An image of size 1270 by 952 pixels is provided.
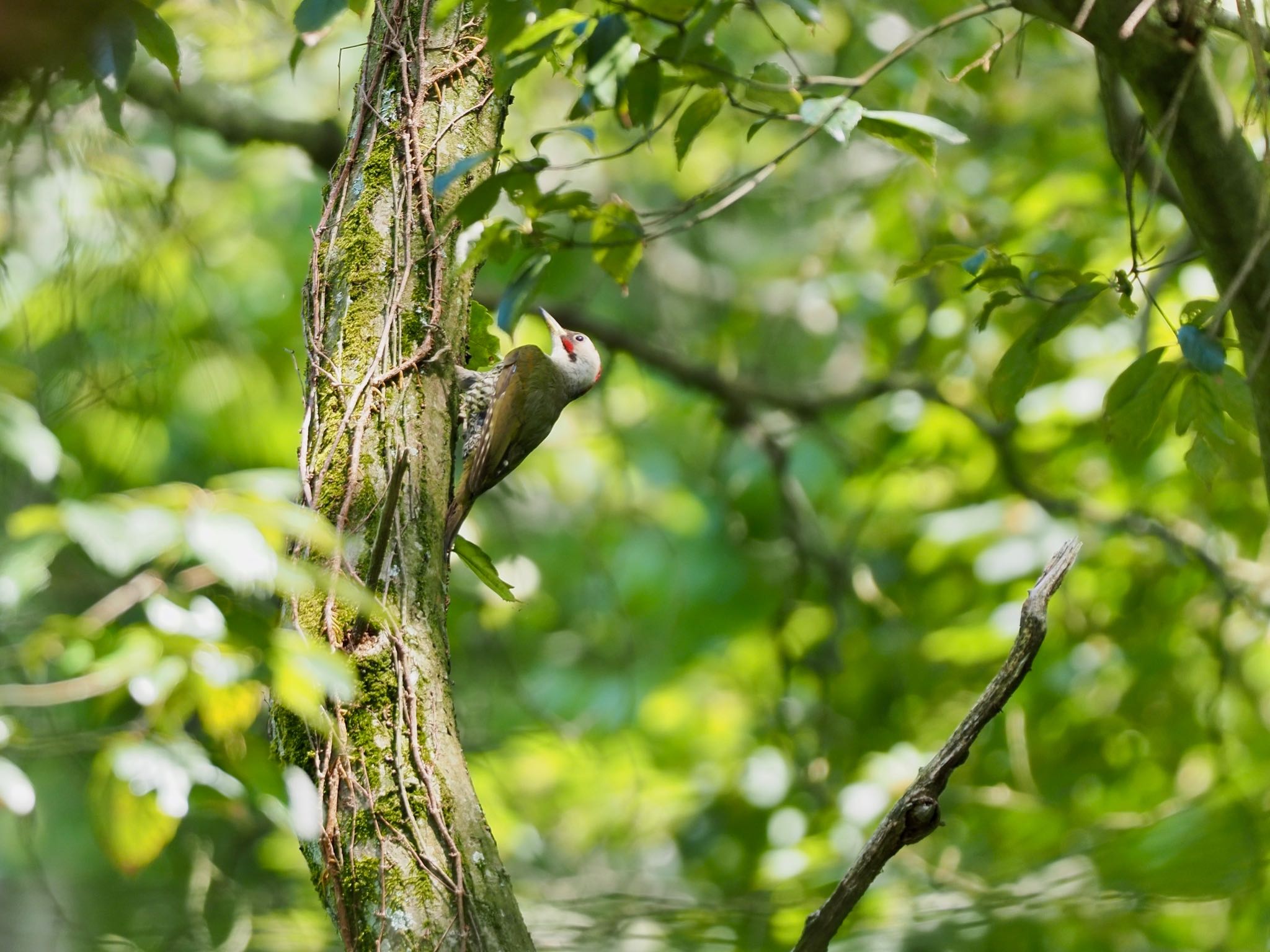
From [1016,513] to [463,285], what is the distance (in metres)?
3.82

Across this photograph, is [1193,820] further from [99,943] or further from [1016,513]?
[99,943]

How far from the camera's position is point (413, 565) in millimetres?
2053

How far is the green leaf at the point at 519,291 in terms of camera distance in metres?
1.91

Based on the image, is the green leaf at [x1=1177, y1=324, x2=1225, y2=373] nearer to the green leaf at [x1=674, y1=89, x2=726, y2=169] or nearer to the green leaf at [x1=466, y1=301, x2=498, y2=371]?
the green leaf at [x1=674, y1=89, x2=726, y2=169]

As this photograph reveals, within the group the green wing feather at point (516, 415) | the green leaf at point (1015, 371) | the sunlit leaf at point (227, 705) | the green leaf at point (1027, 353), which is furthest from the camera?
the green wing feather at point (516, 415)

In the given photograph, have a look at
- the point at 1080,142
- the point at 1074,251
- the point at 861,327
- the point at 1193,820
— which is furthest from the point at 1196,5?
the point at 861,327

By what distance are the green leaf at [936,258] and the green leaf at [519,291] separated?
2.37 feet

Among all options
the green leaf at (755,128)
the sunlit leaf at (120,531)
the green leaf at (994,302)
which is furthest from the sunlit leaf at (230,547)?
the green leaf at (994,302)

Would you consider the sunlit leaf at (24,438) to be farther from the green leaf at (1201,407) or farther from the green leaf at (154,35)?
the green leaf at (1201,407)

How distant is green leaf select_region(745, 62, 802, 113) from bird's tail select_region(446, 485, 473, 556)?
92 cm

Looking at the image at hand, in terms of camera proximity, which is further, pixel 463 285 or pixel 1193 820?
pixel 1193 820

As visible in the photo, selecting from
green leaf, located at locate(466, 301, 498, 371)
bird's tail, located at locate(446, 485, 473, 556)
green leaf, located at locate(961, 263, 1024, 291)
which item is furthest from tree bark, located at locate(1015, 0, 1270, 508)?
bird's tail, located at locate(446, 485, 473, 556)

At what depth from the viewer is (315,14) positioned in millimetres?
2000

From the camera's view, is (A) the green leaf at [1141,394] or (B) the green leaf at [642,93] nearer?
(B) the green leaf at [642,93]
